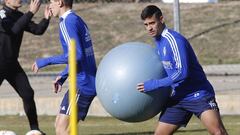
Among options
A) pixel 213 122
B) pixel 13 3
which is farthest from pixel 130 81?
pixel 13 3

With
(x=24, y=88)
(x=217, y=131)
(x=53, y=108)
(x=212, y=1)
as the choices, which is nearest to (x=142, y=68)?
(x=217, y=131)

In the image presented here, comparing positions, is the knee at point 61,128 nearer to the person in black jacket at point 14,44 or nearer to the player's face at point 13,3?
the person in black jacket at point 14,44

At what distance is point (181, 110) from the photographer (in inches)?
361

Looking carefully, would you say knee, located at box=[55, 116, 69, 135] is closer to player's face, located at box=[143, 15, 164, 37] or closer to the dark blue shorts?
the dark blue shorts

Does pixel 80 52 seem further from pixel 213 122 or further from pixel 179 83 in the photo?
pixel 213 122

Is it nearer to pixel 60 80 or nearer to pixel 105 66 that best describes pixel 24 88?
pixel 60 80

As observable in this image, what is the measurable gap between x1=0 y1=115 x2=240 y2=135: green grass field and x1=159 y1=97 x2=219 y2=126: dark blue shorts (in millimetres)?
3272

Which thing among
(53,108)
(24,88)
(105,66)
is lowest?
(53,108)

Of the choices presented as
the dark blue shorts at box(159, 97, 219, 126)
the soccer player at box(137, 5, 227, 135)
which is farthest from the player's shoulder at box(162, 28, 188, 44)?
the dark blue shorts at box(159, 97, 219, 126)

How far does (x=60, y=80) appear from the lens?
9.96m

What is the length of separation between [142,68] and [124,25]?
16.2 metres

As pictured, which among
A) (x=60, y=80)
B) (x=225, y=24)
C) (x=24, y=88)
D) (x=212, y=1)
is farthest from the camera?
(x=212, y=1)

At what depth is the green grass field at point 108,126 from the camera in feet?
42.0

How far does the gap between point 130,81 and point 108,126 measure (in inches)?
196
